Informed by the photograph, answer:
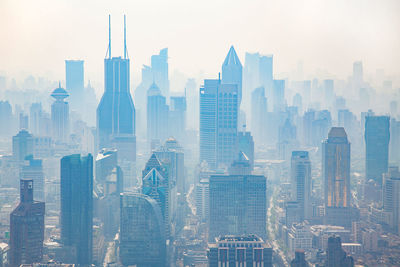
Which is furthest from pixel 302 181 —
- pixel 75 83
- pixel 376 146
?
pixel 75 83

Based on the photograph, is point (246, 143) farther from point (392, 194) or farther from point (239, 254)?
point (239, 254)

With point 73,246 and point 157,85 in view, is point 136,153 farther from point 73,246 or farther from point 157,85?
point 73,246

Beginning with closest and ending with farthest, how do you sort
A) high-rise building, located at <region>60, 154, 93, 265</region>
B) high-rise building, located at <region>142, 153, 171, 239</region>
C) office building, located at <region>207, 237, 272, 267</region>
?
office building, located at <region>207, 237, 272, 267</region>
high-rise building, located at <region>60, 154, 93, 265</region>
high-rise building, located at <region>142, 153, 171, 239</region>

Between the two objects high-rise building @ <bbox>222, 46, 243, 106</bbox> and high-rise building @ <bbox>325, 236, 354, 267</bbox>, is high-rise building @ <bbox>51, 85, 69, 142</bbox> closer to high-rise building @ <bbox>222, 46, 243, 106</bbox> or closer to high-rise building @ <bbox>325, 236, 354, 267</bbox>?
high-rise building @ <bbox>222, 46, 243, 106</bbox>

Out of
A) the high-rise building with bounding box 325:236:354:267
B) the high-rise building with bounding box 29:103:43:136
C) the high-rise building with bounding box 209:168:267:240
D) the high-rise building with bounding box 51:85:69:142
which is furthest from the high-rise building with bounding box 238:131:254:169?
the high-rise building with bounding box 325:236:354:267

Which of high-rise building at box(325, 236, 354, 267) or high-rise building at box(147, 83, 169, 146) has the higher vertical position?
high-rise building at box(147, 83, 169, 146)
